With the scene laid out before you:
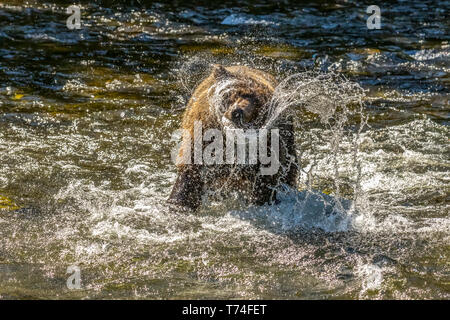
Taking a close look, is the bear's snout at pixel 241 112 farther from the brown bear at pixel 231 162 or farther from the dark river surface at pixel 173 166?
the dark river surface at pixel 173 166

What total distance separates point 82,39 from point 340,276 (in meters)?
9.23

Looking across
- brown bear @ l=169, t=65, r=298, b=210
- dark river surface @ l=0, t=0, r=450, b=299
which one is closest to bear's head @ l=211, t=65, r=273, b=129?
brown bear @ l=169, t=65, r=298, b=210

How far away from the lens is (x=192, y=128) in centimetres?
738

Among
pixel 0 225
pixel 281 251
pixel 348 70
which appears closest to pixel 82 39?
pixel 348 70

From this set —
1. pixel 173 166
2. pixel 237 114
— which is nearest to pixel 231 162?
pixel 237 114

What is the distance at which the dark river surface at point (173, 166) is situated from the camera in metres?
5.96

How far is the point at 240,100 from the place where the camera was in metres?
6.91

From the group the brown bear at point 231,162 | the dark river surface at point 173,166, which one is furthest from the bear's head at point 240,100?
the dark river surface at point 173,166

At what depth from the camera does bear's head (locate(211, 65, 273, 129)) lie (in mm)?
6785

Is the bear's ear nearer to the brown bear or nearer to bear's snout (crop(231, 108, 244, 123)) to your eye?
the brown bear

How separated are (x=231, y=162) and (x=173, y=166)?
1560 mm

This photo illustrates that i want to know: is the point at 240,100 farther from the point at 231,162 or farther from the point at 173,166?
the point at 173,166

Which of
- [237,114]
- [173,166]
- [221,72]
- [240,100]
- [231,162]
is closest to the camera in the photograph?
[237,114]

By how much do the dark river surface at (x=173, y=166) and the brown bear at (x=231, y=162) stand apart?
0.62 feet
